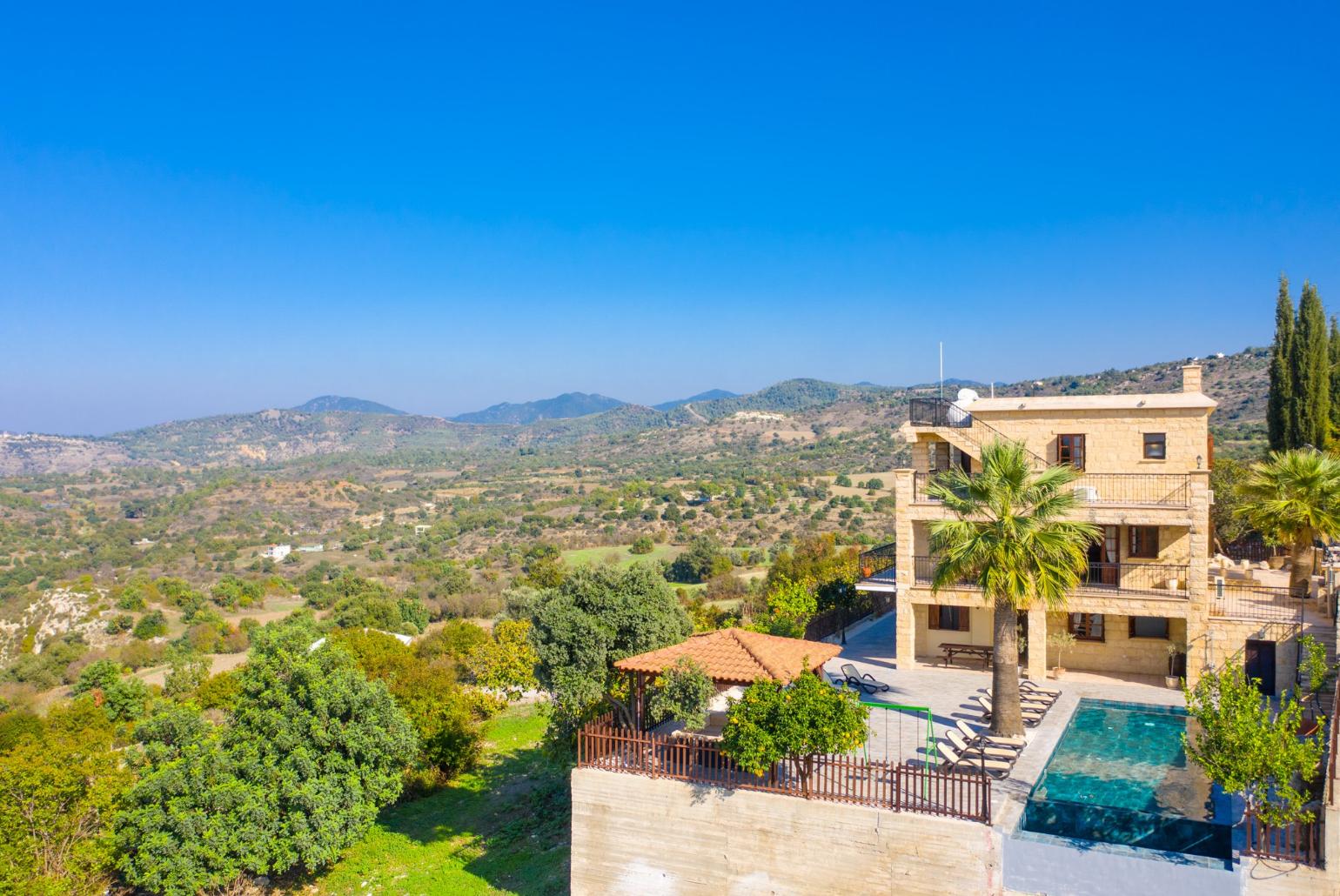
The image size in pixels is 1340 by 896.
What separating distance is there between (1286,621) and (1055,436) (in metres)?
6.20

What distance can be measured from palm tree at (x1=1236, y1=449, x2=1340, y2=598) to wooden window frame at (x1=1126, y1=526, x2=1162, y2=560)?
2.01 metres

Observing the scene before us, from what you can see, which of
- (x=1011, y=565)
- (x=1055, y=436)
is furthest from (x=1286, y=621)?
(x=1011, y=565)

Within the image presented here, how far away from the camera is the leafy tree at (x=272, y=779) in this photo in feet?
53.2

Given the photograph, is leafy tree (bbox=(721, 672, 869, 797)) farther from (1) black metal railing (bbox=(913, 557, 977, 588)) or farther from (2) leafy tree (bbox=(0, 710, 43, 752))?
(2) leafy tree (bbox=(0, 710, 43, 752))

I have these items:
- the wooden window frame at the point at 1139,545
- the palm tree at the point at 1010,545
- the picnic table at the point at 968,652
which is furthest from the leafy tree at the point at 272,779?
the wooden window frame at the point at 1139,545

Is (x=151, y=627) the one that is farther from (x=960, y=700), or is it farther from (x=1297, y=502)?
(x=1297, y=502)

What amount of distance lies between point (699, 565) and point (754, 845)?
50230 mm

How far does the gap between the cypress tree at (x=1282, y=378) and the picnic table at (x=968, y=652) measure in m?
19.7

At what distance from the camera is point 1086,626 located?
2155 cm

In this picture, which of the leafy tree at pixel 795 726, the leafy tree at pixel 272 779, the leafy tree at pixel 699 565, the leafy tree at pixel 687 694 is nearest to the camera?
the leafy tree at pixel 795 726

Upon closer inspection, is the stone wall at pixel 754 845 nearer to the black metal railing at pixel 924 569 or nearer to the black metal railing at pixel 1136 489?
the black metal railing at pixel 924 569

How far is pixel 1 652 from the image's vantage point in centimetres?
5703

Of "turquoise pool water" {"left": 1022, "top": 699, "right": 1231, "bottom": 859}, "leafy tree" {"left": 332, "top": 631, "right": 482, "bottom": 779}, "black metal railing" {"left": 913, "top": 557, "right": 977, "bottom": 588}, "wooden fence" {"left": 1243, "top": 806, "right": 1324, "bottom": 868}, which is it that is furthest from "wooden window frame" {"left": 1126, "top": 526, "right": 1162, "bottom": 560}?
"leafy tree" {"left": 332, "top": 631, "right": 482, "bottom": 779}

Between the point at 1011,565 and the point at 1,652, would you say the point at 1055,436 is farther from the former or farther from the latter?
the point at 1,652
